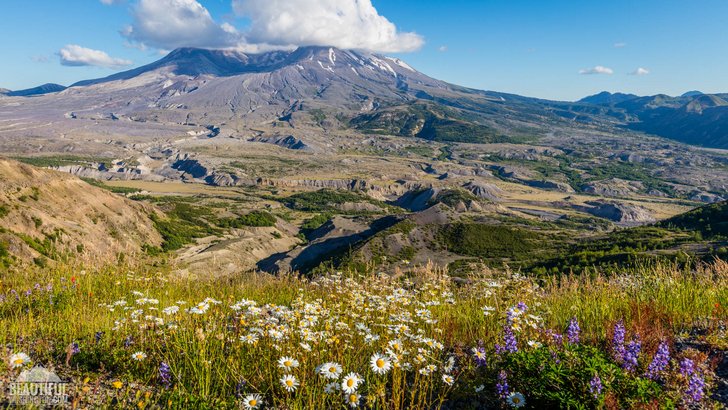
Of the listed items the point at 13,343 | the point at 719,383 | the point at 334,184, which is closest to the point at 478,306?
the point at 719,383

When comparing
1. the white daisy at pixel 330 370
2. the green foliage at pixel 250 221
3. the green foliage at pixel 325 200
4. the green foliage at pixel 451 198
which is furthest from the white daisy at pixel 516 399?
the green foliage at pixel 325 200

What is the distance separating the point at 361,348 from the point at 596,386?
243 cm

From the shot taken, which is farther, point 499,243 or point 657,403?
point 499,243

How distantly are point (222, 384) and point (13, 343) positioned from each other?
9.76 ft

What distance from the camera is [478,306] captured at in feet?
24.2

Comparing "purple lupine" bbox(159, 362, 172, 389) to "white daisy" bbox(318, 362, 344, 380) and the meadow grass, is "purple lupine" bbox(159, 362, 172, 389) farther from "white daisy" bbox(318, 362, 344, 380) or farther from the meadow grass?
"white daisy" bbox(318, 362, 344, 380)

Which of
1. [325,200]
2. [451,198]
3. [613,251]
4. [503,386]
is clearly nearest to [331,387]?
[503,386]

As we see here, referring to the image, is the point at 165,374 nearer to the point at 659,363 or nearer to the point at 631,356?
the point at 631,356

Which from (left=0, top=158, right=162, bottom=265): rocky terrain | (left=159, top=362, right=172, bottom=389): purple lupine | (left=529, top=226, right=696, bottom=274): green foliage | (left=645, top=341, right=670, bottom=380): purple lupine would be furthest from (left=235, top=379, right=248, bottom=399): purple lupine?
(left=529, top=226, right=696, bottom=274): green foliage

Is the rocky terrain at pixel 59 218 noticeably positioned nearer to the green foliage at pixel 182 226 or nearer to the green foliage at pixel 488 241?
the green foliage at pixel 182 226

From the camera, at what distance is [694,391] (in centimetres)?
396

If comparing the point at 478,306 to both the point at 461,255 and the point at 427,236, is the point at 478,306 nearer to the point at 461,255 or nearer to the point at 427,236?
the point at 461,255

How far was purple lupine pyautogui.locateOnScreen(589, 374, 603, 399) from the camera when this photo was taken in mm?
3617

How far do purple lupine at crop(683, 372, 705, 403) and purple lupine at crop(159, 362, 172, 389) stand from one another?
5.09 m
